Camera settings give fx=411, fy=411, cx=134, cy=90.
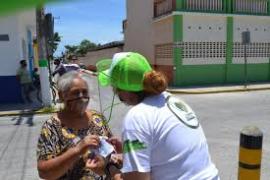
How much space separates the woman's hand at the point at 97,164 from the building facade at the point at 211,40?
1911 cm

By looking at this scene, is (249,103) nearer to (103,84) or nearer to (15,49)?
(15,49)

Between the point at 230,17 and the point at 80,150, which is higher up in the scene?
the point at 230,17

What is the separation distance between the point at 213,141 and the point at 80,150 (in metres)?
6.12

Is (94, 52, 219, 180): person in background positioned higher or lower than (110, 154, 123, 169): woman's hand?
higher

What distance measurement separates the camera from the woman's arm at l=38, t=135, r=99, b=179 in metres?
1.92

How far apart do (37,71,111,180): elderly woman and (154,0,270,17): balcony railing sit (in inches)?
747

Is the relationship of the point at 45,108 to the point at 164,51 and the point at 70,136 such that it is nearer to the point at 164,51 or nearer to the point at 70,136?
the point at 70,136

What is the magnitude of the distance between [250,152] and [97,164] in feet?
5.63

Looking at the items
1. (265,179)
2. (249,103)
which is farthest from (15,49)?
(265,179)

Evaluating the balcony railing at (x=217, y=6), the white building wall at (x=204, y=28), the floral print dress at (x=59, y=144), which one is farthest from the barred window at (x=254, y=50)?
the floral print dress at (x=59, y=144)

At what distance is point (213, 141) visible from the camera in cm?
776

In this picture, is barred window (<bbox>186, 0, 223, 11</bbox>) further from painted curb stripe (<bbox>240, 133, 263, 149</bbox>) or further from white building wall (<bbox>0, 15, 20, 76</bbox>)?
painted curb stripe (<bbox>240, 133, 263, 149</bbox>)

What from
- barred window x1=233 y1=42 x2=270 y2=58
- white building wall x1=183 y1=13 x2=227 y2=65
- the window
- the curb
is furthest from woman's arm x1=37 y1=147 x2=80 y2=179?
barred window x1=233 y1=42 x2=270 y2=58

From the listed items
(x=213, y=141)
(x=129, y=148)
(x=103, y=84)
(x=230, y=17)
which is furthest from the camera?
(x=230, y=17)
